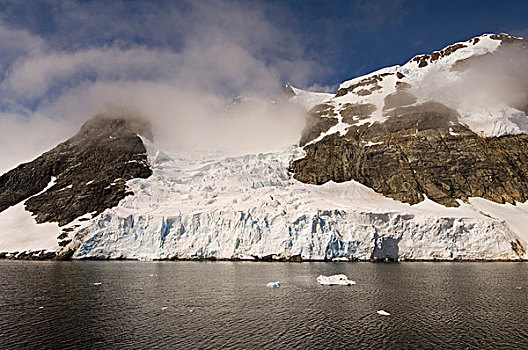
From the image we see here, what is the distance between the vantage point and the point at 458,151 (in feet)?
271

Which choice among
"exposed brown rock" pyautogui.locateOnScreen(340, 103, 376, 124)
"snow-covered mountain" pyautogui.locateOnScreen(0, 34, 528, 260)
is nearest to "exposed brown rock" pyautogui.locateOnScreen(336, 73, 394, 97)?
"snow-covered mountain" pyautogui.locateOnScreen(0, 34, 528, 260)

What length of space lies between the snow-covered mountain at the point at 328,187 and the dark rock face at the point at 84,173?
0.36 meters

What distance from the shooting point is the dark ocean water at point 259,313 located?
17.2 meters

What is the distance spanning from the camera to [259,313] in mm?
22719

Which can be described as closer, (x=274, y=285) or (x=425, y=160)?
(x=274, y=285)

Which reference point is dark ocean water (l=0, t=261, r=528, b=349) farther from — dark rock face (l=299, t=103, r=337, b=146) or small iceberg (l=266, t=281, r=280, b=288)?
dark rock face (l=299, t=103, r=337, b=146)

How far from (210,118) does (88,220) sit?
227ft

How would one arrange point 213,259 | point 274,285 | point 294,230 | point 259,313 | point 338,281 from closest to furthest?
point 259,313 → point 274,285 → point 338,281 → point 294,230 → point 213,259

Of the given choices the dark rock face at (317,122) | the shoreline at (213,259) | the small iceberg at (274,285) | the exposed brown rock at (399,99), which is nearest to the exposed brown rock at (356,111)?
the dark rock face at (317,122)

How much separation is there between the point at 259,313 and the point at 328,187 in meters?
62.8

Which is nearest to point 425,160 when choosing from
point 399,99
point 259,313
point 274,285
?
point 399,99

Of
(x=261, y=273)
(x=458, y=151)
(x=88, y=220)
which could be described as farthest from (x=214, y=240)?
(x=458, y=151)

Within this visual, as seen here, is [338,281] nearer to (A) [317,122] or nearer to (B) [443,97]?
(B) [443,97]

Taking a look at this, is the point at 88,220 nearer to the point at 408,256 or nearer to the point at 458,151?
the point at 408,256
